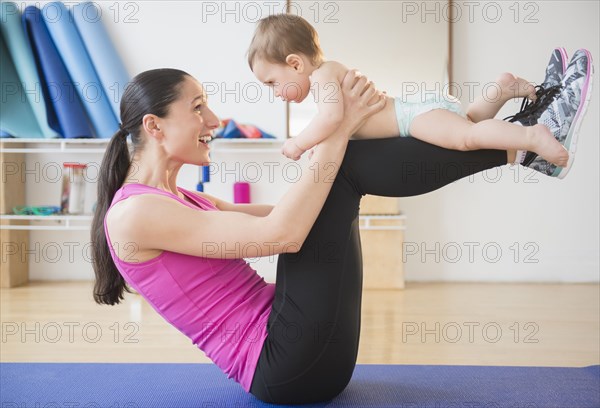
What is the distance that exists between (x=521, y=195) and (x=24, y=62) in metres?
3.18

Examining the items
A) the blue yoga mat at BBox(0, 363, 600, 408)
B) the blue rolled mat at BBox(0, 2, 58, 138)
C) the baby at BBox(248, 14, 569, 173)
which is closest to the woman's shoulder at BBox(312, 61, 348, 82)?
the baby at BBox(248, 14, 569, 173)

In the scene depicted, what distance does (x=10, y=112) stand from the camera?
409 cm

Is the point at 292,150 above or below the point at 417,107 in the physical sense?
below

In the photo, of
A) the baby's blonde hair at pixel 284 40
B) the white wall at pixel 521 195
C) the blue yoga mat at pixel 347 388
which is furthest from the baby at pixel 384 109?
the white wall at pixel 521 195

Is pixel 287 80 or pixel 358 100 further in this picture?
pixel 287 80

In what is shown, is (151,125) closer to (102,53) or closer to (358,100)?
(358,100)

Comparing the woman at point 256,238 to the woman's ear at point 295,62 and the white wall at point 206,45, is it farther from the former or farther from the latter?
the white wall at point 206,45

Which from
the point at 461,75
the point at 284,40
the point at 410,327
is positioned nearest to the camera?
the point at 284,40

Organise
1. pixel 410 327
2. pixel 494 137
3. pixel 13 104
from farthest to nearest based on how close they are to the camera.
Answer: pixel 13 104
pixel 410 327
pixel 494 137

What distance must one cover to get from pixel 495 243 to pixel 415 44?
1.36m

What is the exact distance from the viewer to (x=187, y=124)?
1695 millimetres

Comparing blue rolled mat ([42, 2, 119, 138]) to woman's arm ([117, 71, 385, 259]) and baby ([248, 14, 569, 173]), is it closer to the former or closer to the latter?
baby ([248, 14, 569, 173])

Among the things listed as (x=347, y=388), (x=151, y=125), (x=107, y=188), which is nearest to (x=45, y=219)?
(x=107, y=188)

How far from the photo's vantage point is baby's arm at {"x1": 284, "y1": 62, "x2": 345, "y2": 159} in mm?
1590
